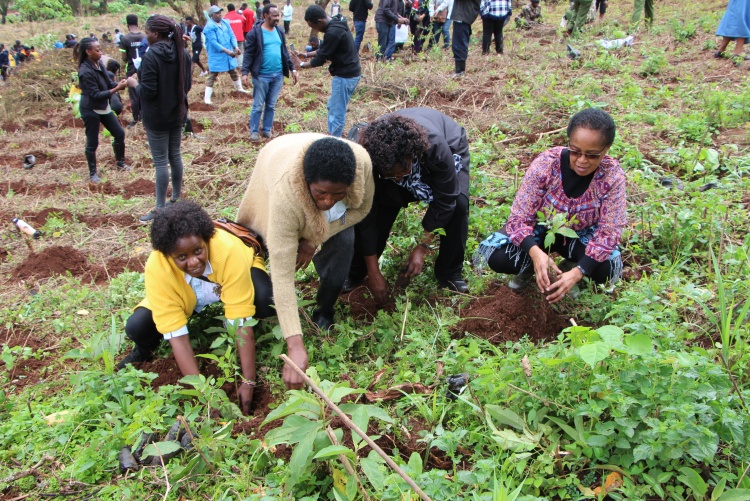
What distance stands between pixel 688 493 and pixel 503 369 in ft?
2.17

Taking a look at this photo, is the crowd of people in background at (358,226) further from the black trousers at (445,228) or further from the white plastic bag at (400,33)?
the white plastic bag at (400,33)

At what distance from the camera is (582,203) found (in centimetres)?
266

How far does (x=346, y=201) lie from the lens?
8.63 feet

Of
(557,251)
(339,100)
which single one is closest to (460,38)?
(339,100)

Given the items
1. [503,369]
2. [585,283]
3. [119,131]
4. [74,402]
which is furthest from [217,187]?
[503,369]

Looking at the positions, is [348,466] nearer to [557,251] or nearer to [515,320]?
[515,320]

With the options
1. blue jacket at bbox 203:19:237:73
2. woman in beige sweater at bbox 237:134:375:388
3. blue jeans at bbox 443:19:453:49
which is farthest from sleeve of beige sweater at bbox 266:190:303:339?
blue jeans at bbox 443:19:453:49

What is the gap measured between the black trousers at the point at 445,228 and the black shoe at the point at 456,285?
20 millimetres

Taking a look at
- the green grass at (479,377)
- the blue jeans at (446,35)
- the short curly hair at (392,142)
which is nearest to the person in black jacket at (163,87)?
the green grass at (479,377)

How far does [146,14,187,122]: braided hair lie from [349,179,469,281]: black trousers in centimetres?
244

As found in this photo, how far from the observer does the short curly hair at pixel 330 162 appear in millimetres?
2179

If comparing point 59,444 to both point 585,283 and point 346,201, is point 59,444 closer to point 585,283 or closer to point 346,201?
point 346,201

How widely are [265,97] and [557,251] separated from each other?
4805mm

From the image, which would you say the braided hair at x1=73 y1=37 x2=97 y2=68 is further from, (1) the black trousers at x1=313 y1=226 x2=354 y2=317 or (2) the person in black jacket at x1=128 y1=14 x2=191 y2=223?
(1) the black trousers at x1=313 y1=226 x2=354 y2=317
